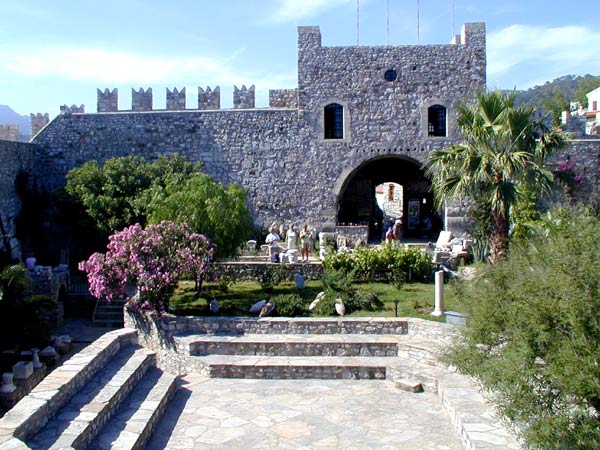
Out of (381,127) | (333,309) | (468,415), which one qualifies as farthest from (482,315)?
(381,127)

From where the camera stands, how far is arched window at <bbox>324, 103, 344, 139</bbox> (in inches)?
834

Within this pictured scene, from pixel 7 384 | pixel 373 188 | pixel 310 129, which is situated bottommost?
pixel 7 384

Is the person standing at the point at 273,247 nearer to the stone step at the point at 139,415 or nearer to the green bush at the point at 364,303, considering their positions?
the green bush at the point at 364,303

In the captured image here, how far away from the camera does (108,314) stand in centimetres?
1631

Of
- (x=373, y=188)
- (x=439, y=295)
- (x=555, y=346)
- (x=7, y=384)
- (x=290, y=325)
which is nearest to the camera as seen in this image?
(x=555, y=346)

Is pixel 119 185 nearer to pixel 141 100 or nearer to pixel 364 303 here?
pixel 141 100

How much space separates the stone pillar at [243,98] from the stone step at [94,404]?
11.6m

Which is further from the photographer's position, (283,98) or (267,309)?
(283,98)

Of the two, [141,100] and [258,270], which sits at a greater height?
[141,100]

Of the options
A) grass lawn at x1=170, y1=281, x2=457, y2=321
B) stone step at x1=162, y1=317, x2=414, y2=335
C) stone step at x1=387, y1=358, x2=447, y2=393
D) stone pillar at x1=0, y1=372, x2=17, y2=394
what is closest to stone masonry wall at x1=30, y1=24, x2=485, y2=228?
grass lawn at x1=170, y1=281, x2=457, y2=321

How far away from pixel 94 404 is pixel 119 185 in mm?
11219

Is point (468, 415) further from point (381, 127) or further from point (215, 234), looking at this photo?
point (381, 127)

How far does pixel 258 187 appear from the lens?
70.6 ft

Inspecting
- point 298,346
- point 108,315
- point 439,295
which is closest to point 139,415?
point 298,346
